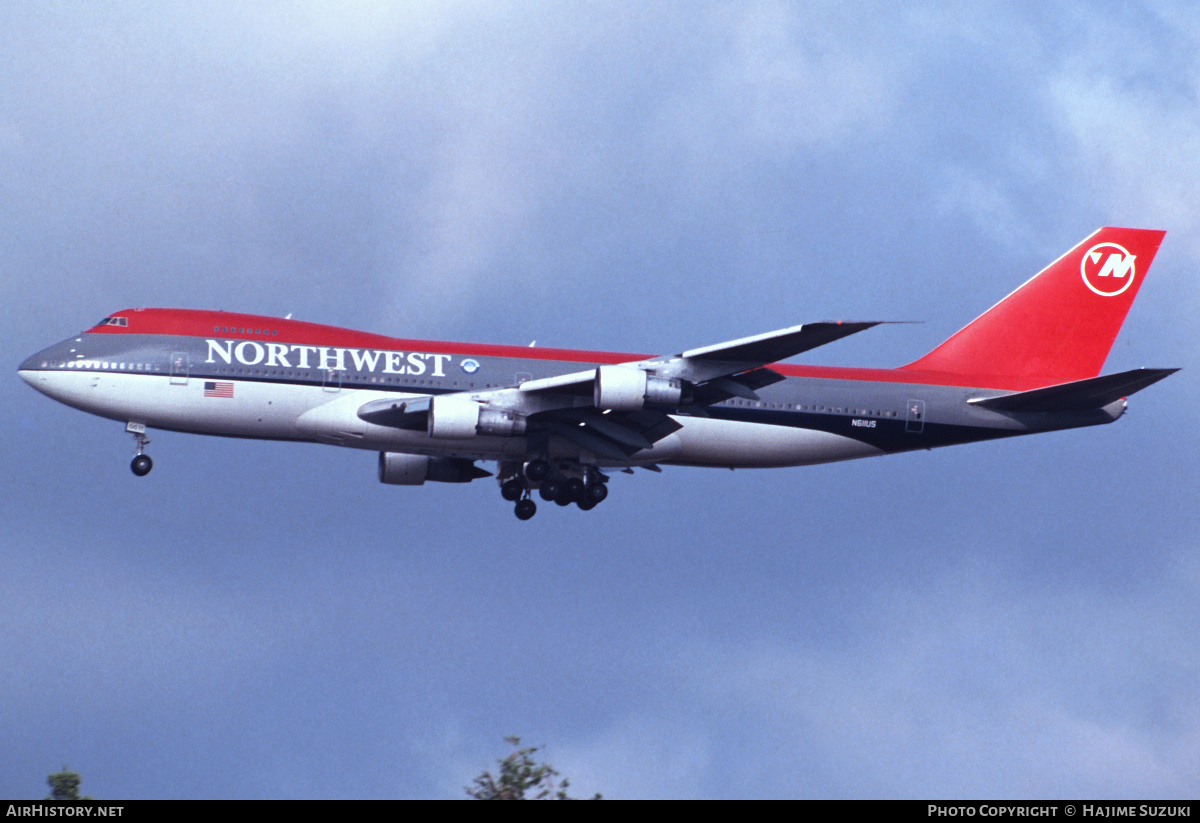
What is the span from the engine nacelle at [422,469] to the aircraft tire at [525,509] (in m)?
2.49

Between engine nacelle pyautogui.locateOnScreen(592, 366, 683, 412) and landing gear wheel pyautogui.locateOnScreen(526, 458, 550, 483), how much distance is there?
4.25 m

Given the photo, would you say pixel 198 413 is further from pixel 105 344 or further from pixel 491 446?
pixel 491 446

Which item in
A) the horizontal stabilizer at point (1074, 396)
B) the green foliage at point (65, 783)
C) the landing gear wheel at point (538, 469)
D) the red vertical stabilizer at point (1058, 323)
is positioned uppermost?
the red vertical stabilizer at point (1058, 323)

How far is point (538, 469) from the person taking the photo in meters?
47.4

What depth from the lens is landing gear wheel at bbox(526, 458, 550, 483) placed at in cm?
4745

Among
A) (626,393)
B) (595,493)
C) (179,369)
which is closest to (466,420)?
(626,393)

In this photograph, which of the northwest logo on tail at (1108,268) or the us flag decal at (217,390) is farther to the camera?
the northwest logo on tail at (1108,268)

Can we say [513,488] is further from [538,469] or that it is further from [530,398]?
[530,398]

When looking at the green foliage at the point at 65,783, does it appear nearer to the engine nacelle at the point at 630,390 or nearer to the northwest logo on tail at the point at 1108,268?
the engine nacelle at the point at 630,390

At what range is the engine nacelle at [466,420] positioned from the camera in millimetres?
44188

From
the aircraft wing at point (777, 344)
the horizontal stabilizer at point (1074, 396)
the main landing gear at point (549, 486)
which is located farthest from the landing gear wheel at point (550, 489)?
the horizontal stabilizer at point (1074, 396)

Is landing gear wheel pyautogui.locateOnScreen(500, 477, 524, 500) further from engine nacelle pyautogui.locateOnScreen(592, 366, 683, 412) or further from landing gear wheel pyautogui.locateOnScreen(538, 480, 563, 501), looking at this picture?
engine nacelle pyautogui.locateOnScreen(592, 366, 683, 412)
